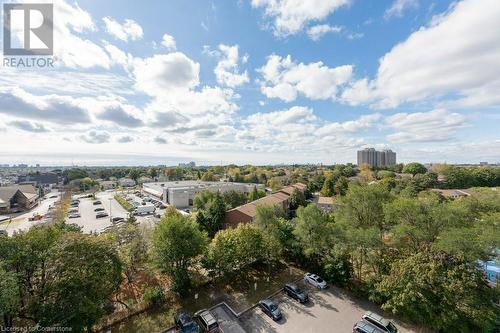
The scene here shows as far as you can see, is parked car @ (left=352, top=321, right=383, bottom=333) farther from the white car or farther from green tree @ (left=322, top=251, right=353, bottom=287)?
the white car

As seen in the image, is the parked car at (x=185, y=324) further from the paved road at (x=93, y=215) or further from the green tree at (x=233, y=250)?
the paved road at (x=93, y=215)

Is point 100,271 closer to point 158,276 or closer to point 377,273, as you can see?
point 158,276

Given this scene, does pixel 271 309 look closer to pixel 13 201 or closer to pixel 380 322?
pixel 380 322

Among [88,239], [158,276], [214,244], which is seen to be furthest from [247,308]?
[88,239]

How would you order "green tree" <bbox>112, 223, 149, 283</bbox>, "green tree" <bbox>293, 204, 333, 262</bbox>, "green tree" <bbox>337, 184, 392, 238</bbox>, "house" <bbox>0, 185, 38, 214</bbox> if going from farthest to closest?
"house" <bbox>0, 185, 38, 214</bbox>, "green tree" <bbox>337, 184, 392, 238</bbox>, "green tree" <bbox>293, 204, 333, 262</bbox>, "green tree" <bbox>112, 223, 149, 283</bbox>

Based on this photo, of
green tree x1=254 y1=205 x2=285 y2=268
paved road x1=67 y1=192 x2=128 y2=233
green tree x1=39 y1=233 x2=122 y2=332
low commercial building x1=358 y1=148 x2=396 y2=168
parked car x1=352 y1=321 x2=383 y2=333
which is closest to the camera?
green tree x1=39 y1=233 x2=122 y2=332

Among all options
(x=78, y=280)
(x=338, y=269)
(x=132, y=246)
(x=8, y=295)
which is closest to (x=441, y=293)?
(x=338, y=269)

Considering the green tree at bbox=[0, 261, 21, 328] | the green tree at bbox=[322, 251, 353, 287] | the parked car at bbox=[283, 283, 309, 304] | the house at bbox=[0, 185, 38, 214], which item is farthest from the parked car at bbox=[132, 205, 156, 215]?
the green tree at bbox=[322, 251, 353, 287]
